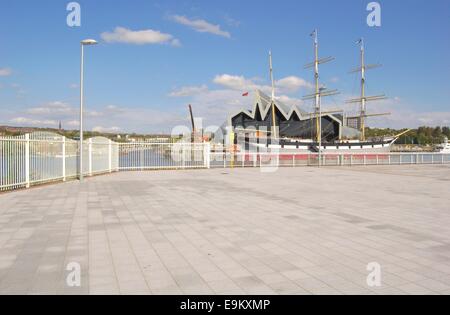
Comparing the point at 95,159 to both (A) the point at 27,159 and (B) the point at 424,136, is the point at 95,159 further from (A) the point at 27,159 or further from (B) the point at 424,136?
(B) the point at 424,136

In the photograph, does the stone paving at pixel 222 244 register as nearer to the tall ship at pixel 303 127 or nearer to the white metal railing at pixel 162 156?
the white metal railing at pixel 162 156

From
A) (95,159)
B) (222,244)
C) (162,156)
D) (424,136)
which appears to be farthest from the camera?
(424,136)

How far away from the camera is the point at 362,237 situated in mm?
6184

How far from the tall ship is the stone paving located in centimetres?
4616

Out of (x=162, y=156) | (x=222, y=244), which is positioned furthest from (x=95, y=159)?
(x=222, y=244)

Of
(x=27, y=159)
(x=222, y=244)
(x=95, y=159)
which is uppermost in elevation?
(x=27, y=159)

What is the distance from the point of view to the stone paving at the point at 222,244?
401cm

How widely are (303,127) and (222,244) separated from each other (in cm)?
6992

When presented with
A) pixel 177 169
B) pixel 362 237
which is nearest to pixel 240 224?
pixel 362 237

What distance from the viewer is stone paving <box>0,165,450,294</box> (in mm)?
4008

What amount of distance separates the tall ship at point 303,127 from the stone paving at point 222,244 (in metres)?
46.2

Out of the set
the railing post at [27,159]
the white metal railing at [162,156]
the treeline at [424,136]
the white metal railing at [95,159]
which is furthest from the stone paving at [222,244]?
the treeline at [424,136]

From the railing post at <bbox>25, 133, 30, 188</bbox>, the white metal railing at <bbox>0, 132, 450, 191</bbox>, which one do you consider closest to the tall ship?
the white metal railing at <bbox>0, 132, 450, 191</bbox>

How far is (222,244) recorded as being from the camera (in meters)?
5.66
